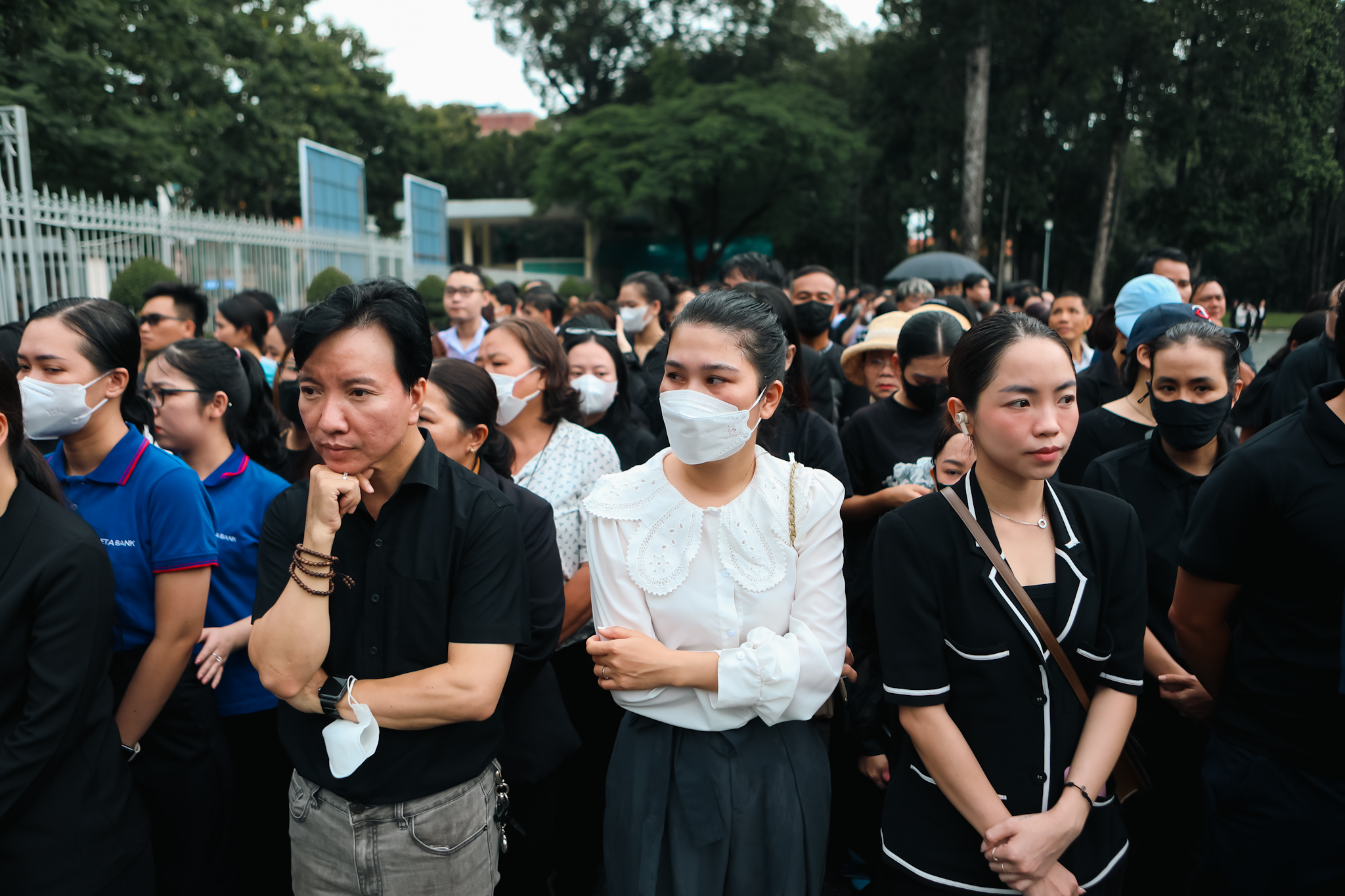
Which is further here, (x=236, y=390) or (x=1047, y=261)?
(x=1047, y=261)

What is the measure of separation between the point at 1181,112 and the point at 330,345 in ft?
69.1

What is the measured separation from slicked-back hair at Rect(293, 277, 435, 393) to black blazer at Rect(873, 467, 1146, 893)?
3.71ft

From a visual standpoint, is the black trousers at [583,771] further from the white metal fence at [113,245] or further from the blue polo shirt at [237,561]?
the white metal fence at [113,245]

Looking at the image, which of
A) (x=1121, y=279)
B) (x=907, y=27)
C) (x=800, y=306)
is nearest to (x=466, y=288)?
(x=800, y=306)

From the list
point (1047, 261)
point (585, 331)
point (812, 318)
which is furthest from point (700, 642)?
point (1047, 261)

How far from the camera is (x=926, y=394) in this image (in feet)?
11.4

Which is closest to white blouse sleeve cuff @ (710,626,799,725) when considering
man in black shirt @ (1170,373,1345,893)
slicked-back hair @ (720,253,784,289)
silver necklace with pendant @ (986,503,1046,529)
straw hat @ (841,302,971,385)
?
silver necklace with pendant @ (986,503,1046,529)

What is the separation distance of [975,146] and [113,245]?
18806mm

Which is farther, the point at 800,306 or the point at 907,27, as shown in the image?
the point at 907,27

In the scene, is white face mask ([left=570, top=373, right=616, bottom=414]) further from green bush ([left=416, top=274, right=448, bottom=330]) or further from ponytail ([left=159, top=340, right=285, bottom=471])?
green bush ([left=416, top=274, right=448, bottom=330])

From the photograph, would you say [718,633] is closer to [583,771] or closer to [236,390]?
[583,771]

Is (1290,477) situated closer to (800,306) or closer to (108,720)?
(108,720)

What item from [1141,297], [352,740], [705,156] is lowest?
[352,740]

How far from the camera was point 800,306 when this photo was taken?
5.41 metres
